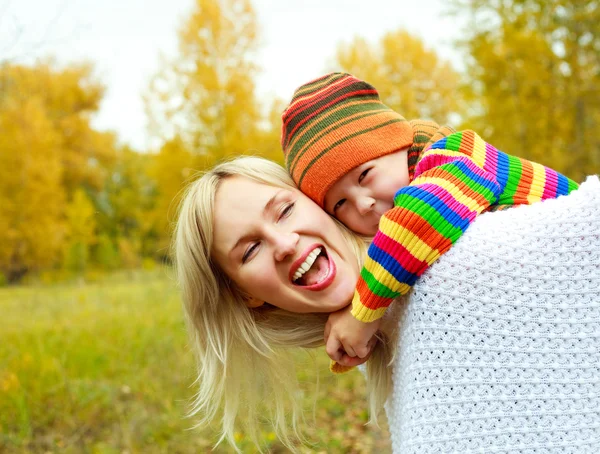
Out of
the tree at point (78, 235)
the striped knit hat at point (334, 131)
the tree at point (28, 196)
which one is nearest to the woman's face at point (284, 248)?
the striped knit hat at point (334, 131)

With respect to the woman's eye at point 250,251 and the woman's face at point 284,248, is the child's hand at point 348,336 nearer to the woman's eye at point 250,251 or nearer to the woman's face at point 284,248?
the woman's face at point 284,248

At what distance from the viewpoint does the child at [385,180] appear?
1341 millimetres

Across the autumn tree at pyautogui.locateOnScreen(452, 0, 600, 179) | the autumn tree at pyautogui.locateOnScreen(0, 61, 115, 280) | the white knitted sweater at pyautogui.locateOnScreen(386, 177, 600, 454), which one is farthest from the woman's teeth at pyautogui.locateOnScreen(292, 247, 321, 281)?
the autumn tree at pyautogui.locateOnScreen(0, 61, 115, 280)

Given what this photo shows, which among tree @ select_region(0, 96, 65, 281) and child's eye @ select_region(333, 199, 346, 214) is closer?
child's eye @ select_region(333, 199, 346, 214)

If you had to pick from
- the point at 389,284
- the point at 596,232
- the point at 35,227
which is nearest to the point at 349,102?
the point at 389,284

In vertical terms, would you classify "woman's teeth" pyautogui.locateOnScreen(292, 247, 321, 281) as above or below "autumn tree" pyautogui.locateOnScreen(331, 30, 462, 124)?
above

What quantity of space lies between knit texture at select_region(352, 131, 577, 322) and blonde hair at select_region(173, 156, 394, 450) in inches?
12.5

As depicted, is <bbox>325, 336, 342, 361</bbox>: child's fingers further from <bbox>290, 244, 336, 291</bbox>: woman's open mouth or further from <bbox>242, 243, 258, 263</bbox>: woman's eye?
<bbox>242, 243, 258, 263</bbox>: woman's eye

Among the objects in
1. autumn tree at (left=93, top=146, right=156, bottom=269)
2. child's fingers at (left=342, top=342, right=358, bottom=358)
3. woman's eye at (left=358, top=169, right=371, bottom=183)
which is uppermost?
woman's eye at (left=358, top=169, right=371, bottom=183)

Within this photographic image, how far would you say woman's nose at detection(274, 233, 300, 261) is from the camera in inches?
63.7

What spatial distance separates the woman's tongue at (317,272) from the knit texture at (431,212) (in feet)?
0.68

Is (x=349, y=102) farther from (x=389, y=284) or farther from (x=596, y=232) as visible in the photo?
(x=596, y=232)

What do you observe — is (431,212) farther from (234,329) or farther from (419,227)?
(234,329)

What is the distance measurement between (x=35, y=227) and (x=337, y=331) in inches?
660
